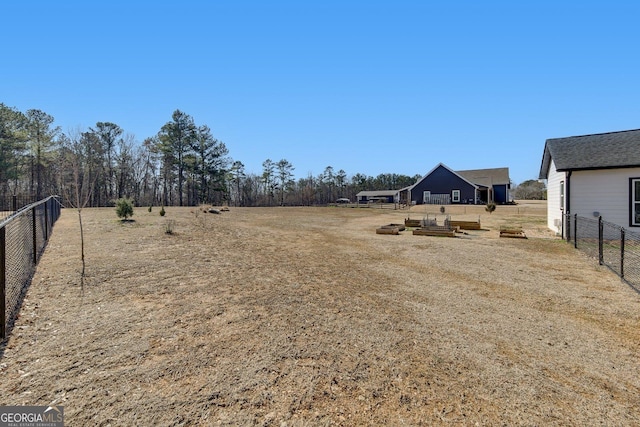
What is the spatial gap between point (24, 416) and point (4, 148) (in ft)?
117

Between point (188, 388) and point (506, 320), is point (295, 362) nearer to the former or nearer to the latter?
point (188, 388)

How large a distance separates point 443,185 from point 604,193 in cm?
2787

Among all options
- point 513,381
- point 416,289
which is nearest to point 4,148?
point 416,289

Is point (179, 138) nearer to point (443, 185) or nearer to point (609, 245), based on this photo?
point (443, 185)

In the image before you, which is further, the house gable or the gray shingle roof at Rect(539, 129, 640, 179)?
the house gable

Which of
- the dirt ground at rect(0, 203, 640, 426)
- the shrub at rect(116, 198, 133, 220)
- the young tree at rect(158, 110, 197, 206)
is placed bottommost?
the dirt ground at rect(0, 203, 640, 426)

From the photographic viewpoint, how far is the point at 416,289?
5.84m

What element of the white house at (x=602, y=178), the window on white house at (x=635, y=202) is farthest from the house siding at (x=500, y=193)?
the window on white house at (x=635, y=202)

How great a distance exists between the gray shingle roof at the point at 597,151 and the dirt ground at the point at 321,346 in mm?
6146

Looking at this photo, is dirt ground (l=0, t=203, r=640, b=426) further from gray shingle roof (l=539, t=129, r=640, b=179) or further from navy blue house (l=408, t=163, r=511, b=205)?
navy blue house (l=408, t=163, r=511, b=205)

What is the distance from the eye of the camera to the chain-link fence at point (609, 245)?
6951 mm

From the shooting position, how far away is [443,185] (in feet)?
127

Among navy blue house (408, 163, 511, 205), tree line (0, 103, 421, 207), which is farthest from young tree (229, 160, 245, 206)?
navy blue house (408, 163, 511, 205)

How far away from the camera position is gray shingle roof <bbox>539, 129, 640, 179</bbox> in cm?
1110
